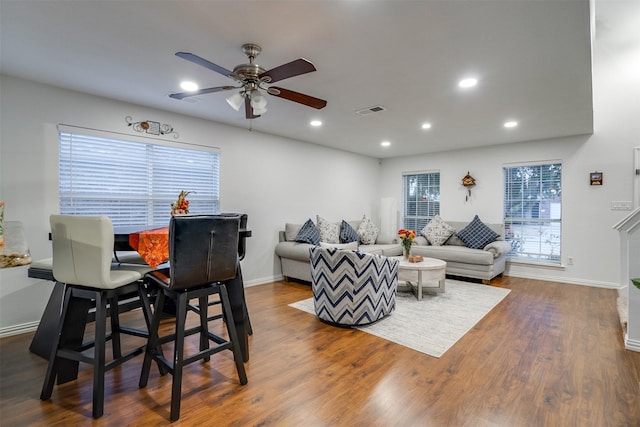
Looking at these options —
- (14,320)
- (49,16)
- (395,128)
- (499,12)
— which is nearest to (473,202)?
(395,128)

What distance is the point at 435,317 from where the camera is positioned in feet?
11.4

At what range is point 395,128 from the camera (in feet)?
15.5

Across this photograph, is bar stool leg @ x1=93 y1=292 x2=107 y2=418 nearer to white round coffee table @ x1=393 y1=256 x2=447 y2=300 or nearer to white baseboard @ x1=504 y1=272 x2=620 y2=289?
white round coffee table @ x1=393 y1=256 x2=447 y2=300

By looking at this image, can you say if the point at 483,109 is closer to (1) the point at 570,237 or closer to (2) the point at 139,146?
(1) the point at 570,237

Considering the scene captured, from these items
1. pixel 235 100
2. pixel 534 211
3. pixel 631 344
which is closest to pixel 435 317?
pixel 631 344

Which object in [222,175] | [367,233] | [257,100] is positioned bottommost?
[367,233]

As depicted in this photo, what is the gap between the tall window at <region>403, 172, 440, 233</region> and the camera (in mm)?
6848

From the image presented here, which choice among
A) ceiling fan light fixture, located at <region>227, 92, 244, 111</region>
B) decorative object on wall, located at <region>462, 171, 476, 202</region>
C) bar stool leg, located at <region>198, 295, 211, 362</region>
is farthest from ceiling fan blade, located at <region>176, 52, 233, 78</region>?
decorative object on wall, located at <region>462, 171, 476, 202</region>

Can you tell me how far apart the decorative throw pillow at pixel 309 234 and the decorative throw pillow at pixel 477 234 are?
2743 mm

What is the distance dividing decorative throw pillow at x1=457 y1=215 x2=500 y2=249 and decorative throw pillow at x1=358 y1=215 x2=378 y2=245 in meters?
1.60

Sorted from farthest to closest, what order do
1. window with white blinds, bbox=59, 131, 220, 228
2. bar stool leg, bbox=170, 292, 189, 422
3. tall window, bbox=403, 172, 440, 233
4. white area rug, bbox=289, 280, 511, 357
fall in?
tall window, bbox=403, 172, 440, 233 → window with white blinds, bbox=59, 131, 220, 228 → white area rug, bbox=289, 280, 511, 357 → bar stool leg, bbox=170, 292, 189, 422

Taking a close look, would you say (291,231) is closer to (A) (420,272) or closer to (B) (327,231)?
(B) (327,231)

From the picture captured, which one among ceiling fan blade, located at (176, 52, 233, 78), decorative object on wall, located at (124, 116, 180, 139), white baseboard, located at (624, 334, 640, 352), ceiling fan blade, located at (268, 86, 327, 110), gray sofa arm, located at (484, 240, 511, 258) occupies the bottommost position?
white baseboard, located at (624, 334, 640, 352)

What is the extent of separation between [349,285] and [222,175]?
2.59 metres
